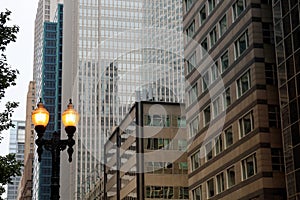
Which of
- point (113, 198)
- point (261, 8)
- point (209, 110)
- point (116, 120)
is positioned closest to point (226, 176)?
point (209, 110)

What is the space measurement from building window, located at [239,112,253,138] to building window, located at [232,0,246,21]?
33.4 feet

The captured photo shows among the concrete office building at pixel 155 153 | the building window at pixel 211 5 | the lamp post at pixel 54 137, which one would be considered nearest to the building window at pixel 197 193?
the building window at pixel 211 5

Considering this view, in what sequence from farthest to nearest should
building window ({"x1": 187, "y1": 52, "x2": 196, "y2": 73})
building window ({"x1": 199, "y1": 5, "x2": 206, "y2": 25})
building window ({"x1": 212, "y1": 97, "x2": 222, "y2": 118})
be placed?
building window ({"x1": 187, "y1": 52, "x2": 196, "y2": 73}), building window ({"x1": 199, "y1": 5, "x2": 206, "y2": 25}), building window ({"x1": 212, "y1": 97, "x2": 222, "y2": 118})

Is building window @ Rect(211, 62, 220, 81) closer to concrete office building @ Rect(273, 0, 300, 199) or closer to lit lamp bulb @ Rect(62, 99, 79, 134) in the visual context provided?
concrete office building @ Rect(273, 0, 300, 199)

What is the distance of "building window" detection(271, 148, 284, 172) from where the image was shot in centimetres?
5412

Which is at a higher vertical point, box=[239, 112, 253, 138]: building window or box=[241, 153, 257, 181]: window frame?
box=[239, 112, 253, 138]: building window

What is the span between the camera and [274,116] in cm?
5597

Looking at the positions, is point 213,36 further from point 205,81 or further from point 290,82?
point 290,82

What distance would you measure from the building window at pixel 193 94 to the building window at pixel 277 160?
18913 millimetres

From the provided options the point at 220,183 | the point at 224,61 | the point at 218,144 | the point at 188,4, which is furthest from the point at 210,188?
the point at 188,4

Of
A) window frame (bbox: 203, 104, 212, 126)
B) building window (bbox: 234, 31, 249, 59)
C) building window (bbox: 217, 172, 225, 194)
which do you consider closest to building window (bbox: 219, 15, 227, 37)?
building window (bbox: 234, 31, 249, 59)

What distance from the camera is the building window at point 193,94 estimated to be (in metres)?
72.4

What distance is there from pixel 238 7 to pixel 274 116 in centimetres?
1178

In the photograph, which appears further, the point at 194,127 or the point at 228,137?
the point at 194,127
